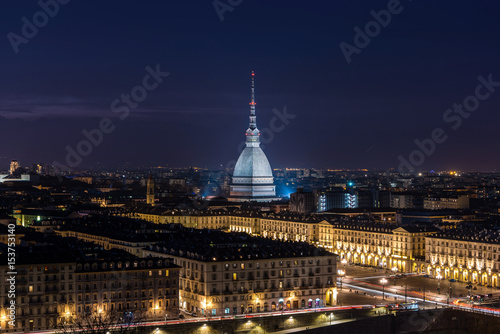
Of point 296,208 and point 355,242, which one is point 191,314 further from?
point 296,208

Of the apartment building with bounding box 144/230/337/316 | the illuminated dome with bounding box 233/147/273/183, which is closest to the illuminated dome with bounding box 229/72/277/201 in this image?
the illuminated dome with bounding box 233/147/273/183

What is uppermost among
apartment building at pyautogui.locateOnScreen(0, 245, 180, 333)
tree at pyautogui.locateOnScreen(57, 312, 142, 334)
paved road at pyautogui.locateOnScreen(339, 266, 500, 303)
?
apartment building at pyautogui.locateOnScreen(0, 245, 180, 333)

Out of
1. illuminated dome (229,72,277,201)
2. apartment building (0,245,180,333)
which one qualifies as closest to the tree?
apartment building (0,245,180,333)

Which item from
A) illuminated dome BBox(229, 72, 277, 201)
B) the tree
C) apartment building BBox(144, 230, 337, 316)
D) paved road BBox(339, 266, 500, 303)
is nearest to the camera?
the tree

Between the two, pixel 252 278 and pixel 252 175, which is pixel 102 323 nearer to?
pixel 252 278

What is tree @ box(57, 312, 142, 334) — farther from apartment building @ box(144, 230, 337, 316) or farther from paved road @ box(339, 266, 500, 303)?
paved road @ box(339, 266, 500, 303)

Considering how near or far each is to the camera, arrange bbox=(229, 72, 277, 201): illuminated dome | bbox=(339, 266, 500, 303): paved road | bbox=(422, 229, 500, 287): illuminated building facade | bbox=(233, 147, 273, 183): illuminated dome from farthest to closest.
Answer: bbox=(233, 147, 273, 183): illuminated dome
bbox=(229, 72, 277, 201): illuminated dome
bbox=(422, 229, 500, 287): illuminated building facade
bbox=(339, 266, 500, 303): paved road

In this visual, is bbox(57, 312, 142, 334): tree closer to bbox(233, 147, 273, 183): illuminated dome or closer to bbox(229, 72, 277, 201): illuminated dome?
bbox(229, 72, 277, 201): illuminated dome

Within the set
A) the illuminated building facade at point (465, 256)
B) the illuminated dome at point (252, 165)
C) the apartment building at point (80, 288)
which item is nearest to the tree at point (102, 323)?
the apartment building at point (80, 288)

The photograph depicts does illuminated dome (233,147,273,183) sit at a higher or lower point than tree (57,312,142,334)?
higher

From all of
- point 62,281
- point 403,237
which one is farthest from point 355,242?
point 62,281

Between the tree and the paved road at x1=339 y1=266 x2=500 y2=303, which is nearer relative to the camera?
the tree
